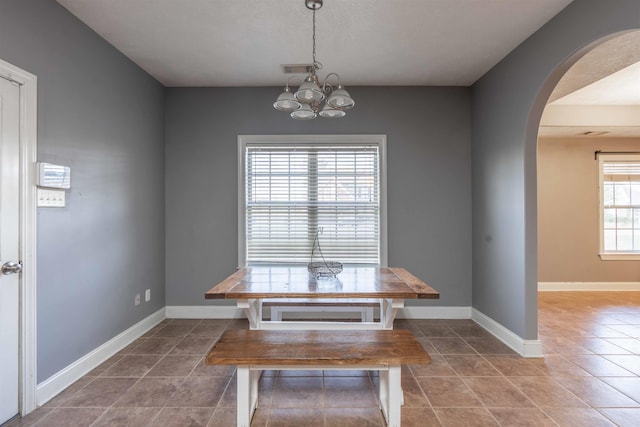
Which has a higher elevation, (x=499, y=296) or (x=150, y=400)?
(x=499, y=296)

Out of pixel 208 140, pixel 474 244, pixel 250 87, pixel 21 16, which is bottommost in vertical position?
pixel 474 244

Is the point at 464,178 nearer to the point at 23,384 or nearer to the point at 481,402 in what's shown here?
the point at 481,402

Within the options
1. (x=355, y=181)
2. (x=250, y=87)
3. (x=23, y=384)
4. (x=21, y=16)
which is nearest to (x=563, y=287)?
(x=355, y=181)

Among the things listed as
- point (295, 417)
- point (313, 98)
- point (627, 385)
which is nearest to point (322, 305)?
point (295, 417)

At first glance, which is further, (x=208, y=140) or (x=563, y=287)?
(x=563, y=287)

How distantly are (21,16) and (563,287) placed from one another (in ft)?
23.2

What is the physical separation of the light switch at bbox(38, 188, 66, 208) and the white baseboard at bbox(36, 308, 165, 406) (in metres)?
1.18

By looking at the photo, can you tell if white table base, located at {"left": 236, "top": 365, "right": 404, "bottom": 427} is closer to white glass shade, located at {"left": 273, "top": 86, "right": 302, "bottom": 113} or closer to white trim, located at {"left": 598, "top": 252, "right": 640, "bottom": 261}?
white glass shade, located at {"left": 273, "top": 86, "right": 302, "bottom": 113}

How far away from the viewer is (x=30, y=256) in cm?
211

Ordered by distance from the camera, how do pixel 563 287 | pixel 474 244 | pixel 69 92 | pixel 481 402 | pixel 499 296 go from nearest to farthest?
pixel 481 402, pixel 69 92, pixel 499 296, pixel 474 244, pixel 563 287

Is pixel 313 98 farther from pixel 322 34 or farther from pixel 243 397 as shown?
pixel 243 397

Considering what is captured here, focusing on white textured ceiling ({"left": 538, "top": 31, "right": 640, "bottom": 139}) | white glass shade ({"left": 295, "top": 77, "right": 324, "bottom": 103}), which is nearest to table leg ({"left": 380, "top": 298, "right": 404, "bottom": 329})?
white glass shade ({"left": 295, "top": 77, "right": 324, "bottom": 103})

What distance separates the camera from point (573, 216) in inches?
209

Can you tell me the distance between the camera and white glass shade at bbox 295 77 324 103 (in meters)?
2.02
